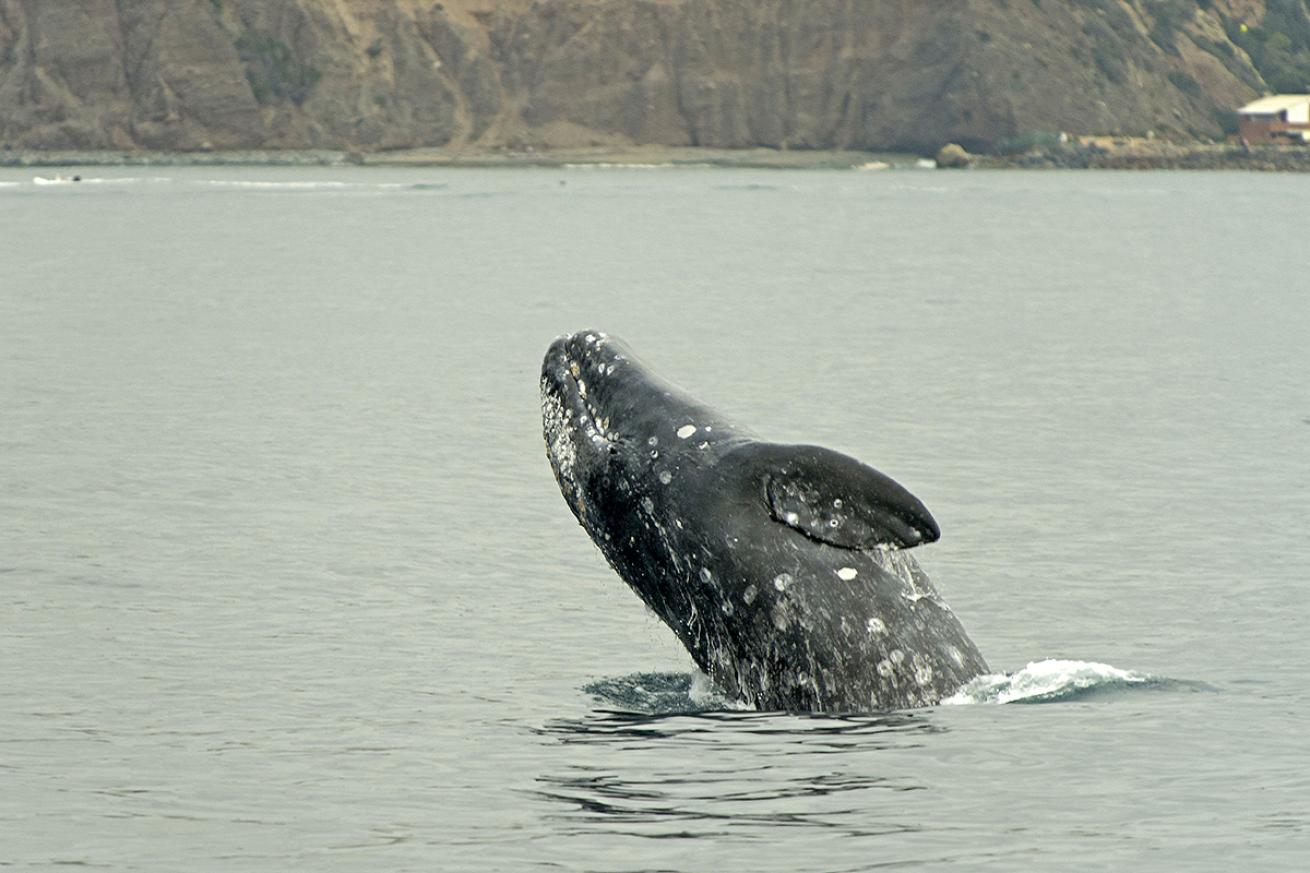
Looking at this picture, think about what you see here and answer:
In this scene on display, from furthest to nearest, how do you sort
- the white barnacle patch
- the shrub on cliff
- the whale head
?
1. the shrub on cliff
2. the white barnacle patch
3. the whale head

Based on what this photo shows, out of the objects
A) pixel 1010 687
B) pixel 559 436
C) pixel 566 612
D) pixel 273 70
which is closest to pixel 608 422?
pixel 559 436

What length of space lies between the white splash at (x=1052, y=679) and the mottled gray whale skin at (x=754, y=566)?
1.15m

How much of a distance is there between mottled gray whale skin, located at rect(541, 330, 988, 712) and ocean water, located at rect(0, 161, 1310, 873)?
1.19 feet

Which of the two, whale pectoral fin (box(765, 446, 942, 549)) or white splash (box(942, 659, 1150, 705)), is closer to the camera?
whale pectoral fin (box(765, 446, 942, 549))

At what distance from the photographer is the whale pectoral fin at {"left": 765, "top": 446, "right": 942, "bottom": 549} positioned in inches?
428

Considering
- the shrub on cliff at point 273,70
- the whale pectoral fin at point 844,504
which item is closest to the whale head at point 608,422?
the whale pectoral fin at point 844,504

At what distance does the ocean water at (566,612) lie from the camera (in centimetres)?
1145

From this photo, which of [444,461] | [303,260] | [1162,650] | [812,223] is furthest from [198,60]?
[1162,650]

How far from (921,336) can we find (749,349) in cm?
542

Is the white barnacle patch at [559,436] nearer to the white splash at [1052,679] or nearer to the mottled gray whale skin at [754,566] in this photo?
the mottled gray whale skin at [754,566]

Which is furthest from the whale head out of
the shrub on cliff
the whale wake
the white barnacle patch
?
the shrub on cliff

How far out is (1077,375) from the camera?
3978 cm

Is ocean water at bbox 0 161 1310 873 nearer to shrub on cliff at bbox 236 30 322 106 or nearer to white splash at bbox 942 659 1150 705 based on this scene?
white splash at bbox 942 659 1150 705

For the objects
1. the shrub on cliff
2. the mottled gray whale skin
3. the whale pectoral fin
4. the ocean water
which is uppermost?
the whale pectoral fin
